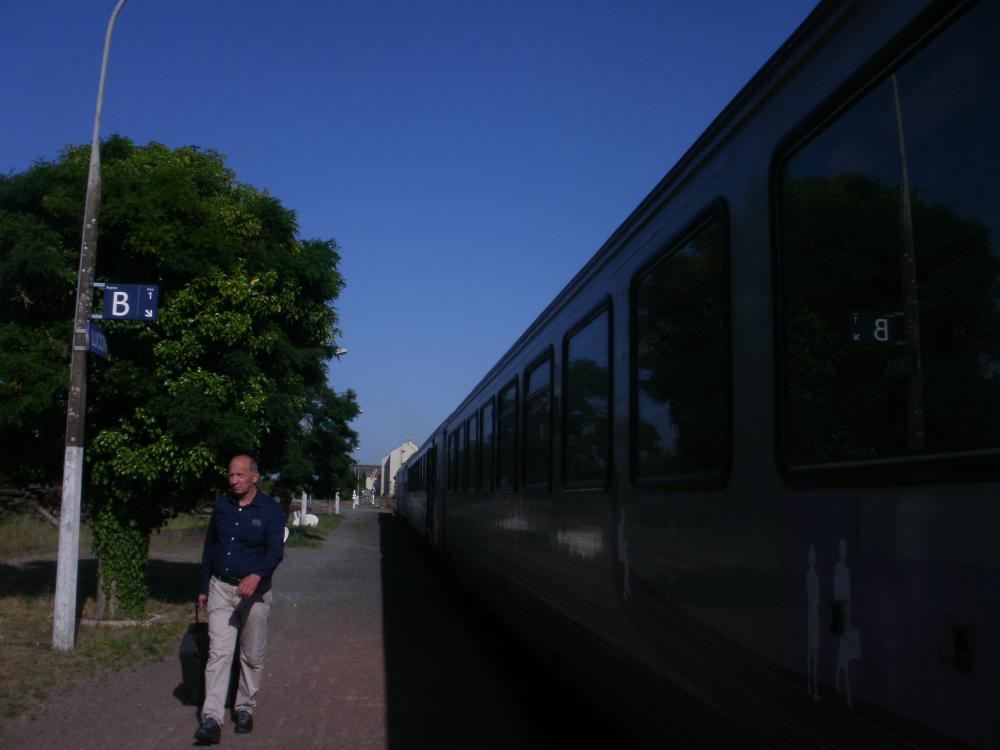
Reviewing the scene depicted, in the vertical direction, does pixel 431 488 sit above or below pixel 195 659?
above

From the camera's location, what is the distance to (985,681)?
7.18ft

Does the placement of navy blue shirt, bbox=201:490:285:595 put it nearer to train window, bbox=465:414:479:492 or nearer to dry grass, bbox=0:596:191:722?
dry grass, bbox=0:596:191:722

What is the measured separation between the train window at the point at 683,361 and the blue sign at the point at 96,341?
6.09 meters

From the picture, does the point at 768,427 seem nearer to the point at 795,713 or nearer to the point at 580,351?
the point at 795,713

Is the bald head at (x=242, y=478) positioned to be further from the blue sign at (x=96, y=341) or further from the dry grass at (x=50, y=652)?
the blue sign at (x=96, y=341)

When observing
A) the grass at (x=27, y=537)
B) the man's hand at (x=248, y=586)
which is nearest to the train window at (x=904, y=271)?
→ the man's hand at (x=248, y=586)

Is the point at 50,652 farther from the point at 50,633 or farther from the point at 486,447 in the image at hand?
the point at 486,447

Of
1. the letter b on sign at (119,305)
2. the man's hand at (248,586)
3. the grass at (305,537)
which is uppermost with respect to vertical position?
the letter b on sign at (119,305)

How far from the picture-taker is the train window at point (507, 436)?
29.6ft

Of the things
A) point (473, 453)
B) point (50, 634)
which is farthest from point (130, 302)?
point (473, 453)

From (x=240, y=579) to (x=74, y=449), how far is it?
382cm

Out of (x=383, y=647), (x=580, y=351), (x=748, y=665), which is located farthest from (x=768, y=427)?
(x=383, y=647)

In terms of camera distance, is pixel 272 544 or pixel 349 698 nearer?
pixel 272 544

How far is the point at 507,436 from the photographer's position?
9500 millimetres
